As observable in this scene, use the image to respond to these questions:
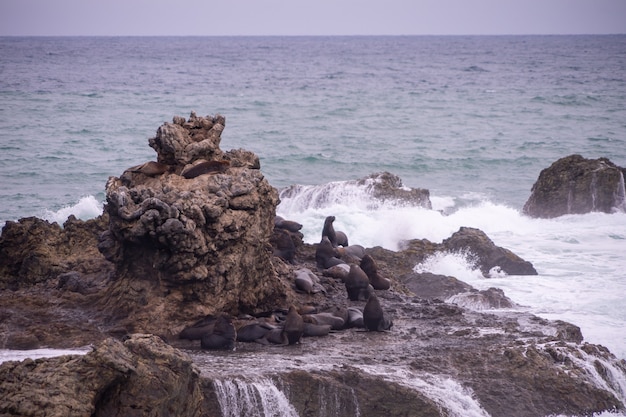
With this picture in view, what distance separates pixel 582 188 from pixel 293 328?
13487mm

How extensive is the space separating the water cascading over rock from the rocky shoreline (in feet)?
0.07

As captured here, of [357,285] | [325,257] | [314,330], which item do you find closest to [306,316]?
[314,330]

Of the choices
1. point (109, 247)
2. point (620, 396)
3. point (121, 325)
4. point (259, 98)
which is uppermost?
point (259, 98)

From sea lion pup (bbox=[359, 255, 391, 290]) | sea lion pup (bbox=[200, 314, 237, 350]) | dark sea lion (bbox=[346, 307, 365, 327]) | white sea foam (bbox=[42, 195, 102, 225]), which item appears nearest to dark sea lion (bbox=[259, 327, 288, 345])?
sea lion pup (bbox=[200, 314, 237, 350])

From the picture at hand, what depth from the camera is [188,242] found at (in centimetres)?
1055

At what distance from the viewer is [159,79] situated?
190 ft

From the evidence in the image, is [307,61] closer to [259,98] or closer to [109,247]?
[259,98]

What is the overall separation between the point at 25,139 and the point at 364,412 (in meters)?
27.1

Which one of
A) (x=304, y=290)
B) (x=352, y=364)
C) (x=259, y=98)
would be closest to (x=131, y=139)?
(x=259, y=98)

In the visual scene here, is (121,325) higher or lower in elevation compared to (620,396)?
higher

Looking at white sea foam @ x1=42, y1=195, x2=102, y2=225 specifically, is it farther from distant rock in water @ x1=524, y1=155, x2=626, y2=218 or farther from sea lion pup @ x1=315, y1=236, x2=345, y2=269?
distant rock in water @ x1=524, y1=155, x2=626, y2=218

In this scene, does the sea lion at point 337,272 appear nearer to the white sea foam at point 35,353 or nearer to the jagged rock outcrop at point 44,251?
the jagged rock outcrop at point 44,251

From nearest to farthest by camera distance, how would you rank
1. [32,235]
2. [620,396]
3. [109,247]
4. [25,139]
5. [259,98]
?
[620,396], [109,247], [32,235], [25,139], [259,98]

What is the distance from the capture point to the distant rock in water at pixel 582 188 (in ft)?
71.0
